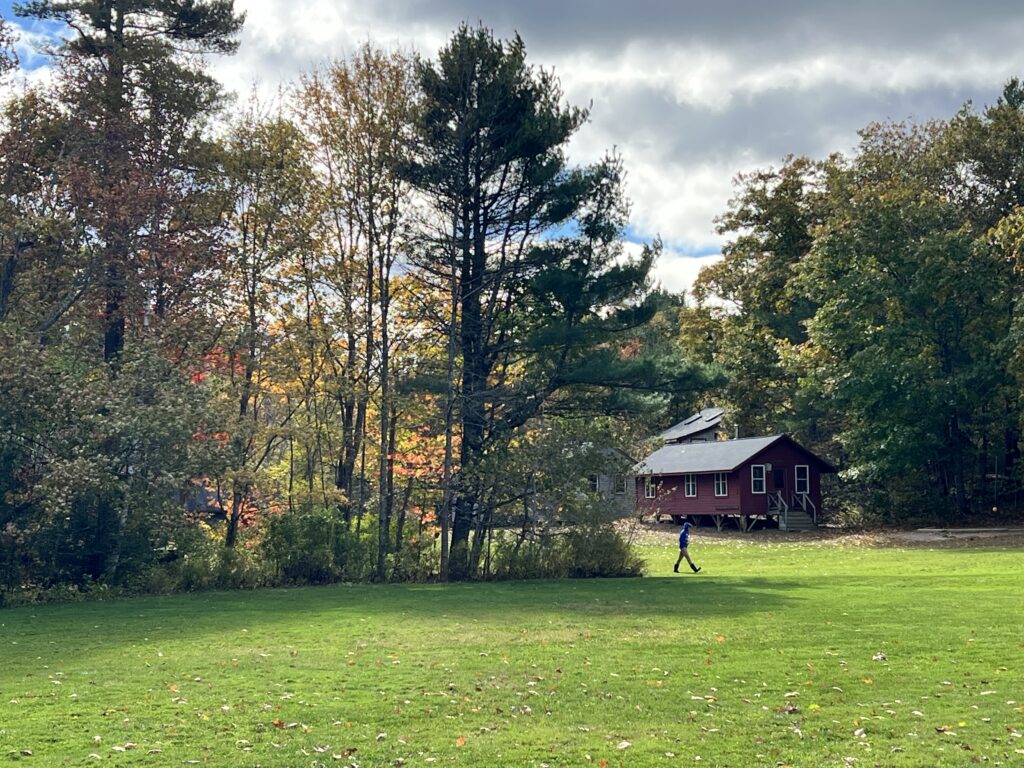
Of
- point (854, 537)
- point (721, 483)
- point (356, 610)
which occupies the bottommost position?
point (356, 610)

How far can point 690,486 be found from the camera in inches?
1886

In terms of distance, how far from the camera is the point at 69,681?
32.4 ft

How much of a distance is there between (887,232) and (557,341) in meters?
22.8

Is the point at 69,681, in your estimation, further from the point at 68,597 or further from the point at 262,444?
the point at 262,444

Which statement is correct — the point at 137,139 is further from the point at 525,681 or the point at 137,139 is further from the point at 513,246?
the point at 525,681

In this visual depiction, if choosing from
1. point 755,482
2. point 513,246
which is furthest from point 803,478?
point 513,246

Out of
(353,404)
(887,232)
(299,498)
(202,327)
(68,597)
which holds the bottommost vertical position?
(68,597)

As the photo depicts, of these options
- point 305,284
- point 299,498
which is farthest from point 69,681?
point 305,284

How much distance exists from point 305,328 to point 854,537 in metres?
24.3

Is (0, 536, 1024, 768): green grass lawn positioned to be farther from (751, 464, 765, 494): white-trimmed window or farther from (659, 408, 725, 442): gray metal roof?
(659, 408, 725, 442): gray metal roof

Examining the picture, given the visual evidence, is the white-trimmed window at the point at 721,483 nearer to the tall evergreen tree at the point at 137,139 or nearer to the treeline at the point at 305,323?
the treeline at the point at 305,323

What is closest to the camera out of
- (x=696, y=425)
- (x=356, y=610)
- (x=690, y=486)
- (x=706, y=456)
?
(x=356, y=610)

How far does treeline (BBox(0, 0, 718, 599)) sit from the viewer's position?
19.9 m

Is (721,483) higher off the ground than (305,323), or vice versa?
(305,323)
